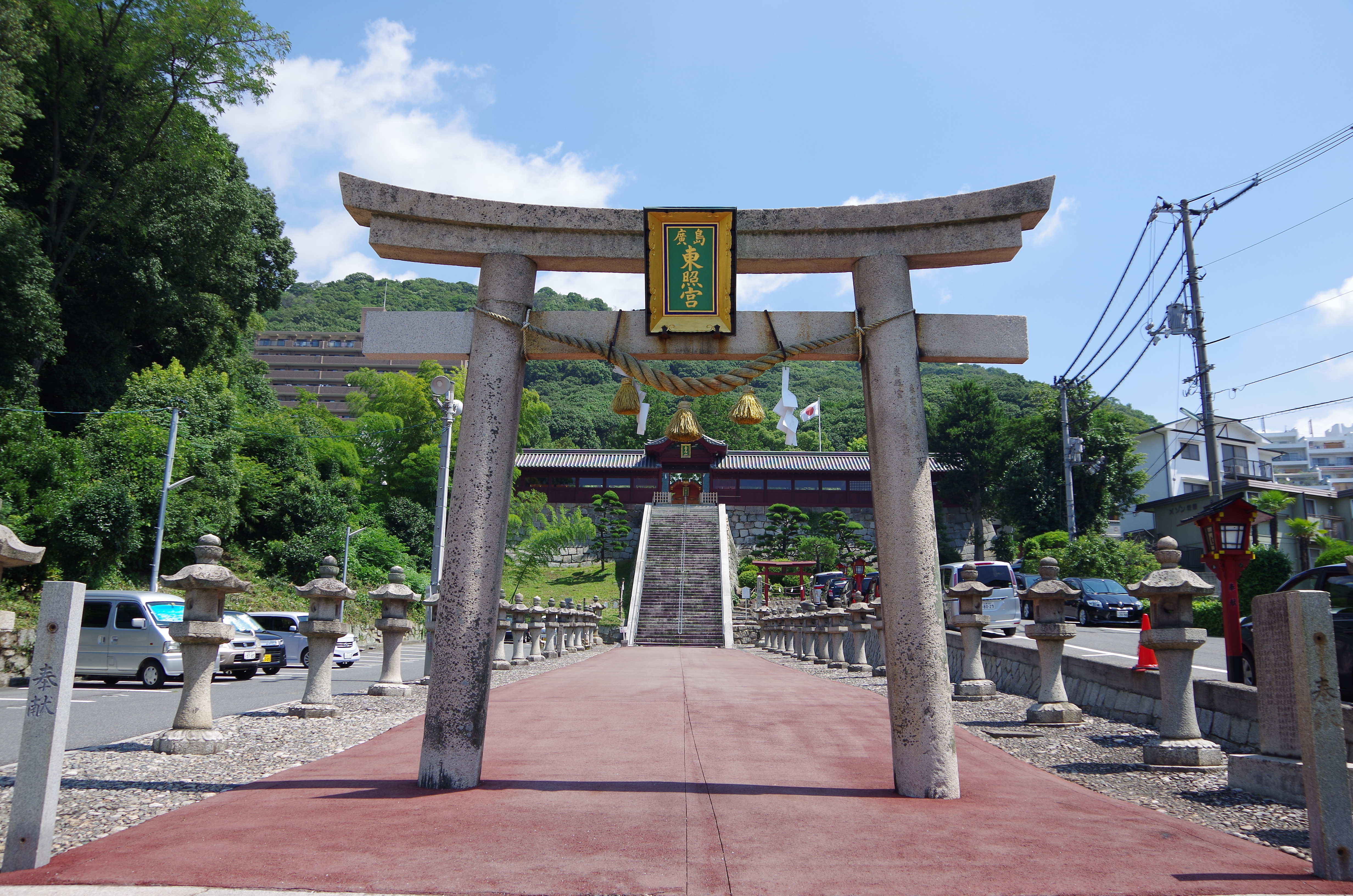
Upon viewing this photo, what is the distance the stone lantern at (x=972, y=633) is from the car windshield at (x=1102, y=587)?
13.6 metres

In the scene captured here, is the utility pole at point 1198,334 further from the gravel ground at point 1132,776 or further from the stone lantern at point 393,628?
the stone lantern at point 393,628

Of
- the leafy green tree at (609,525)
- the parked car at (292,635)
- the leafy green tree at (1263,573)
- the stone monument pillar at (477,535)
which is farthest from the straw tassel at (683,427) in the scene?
the leafy green tree at (609,525)

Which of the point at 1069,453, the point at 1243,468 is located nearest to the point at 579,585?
the point at 1069,453

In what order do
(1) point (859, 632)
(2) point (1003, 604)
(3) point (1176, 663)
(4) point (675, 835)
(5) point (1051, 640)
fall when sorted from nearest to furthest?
(4) point (675, 835), (3) point (1176, 663), (5) point (1051, 640), (1) point (859, 632), (2) point (1003, 604)

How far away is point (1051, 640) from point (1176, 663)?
75.7 inches

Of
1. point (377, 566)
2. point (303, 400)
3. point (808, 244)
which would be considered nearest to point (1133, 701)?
point (808, 244)

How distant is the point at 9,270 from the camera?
19375 millimetres

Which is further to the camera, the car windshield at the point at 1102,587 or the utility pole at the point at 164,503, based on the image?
the car windshield at the point at 1102,587

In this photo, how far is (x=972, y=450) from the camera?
153 feet

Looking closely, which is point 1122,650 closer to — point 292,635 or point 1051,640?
point 1051,640

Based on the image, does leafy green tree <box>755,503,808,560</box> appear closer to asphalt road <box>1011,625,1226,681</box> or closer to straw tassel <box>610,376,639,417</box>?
asphalt road <box>1011,625,1226,681</box>

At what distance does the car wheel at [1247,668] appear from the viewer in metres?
8.13

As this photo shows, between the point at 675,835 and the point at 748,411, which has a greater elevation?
the point at 748,411

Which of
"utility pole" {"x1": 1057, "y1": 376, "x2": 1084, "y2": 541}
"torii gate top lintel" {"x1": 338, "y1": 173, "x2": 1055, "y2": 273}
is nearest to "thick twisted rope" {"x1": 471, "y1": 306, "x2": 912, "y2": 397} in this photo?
"torii gate top lintel" {"x1": 338, "y1": 173, "x2": 1055, "y2": 273}
